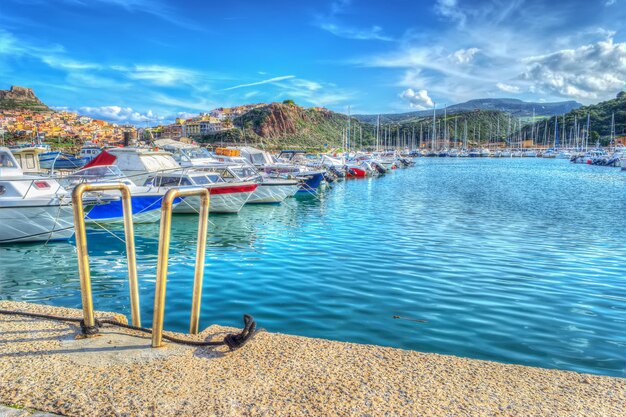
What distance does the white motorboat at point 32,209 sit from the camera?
14398 mm

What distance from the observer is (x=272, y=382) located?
449 cm

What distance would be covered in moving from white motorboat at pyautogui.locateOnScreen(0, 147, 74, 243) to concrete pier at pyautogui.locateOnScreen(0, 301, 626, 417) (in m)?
10.3

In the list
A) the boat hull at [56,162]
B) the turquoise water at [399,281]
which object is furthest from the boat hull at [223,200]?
the boat hull at [56,162]

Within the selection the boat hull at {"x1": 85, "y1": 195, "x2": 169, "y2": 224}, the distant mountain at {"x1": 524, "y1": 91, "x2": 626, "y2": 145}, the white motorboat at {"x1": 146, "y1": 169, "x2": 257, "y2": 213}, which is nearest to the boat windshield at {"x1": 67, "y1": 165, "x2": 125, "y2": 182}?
the boat hull at {"x1": 85, "y1": 195, "x2": 169, "y2": 224}

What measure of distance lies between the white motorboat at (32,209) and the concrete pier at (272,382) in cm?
1026

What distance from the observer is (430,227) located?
1925cm

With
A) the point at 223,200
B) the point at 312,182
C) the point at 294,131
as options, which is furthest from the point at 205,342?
the point at 294,131

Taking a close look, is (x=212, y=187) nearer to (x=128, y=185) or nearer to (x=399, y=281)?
(x=128, y=185)

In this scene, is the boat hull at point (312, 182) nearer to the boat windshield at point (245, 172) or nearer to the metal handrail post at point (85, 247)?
the boat windshield at point (245, 172)

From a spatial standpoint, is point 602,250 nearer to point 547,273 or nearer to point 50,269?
point 547,273

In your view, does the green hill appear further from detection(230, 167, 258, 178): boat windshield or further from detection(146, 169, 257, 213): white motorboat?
detection(146, 169, 257, 213): white motorboat

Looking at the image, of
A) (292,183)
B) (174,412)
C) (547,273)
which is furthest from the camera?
(292,183)

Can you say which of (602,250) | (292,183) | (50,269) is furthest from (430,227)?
(50,269)

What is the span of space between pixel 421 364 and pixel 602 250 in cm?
1241
